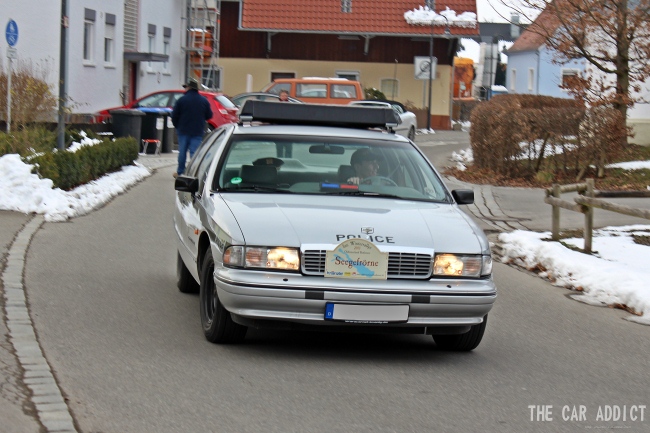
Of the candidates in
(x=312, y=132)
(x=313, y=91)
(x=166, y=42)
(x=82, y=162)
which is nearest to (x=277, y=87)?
(x=313, y=91)

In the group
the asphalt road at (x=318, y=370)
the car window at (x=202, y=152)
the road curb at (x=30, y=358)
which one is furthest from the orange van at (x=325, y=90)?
the asphalt road at (x=318, y=370)

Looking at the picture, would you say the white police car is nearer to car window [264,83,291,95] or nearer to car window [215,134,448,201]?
car window [215,134,448,201]

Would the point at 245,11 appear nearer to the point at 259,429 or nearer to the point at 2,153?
the point at 2,153

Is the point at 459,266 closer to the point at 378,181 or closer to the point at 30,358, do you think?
the point at 378,181

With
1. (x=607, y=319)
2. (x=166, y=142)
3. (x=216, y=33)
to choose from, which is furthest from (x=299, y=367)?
(x=216, y=33)

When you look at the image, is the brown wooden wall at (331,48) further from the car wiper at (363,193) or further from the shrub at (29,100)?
the car wiper at (363,193)

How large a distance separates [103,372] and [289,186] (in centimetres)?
216

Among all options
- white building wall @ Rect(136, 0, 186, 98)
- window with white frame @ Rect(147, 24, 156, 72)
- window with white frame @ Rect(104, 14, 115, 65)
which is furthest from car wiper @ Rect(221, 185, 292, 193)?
window with white frame @ Rect(147, 24, 156, 72)

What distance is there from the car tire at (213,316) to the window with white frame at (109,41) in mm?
27988

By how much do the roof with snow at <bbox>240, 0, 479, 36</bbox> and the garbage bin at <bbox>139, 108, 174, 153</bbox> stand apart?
91.6 ft

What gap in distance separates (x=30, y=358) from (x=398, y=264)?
89.4 inches

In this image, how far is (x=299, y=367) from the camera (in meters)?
6.74

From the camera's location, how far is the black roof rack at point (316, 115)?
9.04 m

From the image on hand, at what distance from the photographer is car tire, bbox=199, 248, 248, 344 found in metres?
7.07
